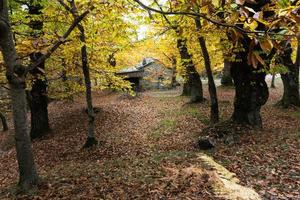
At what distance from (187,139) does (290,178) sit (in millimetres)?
5162

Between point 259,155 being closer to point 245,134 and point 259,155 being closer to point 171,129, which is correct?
point 245,134

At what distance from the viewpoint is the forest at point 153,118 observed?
5305 mm

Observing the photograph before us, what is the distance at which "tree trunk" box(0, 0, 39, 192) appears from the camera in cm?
613

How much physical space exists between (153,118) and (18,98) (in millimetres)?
11922

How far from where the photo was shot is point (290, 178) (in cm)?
680

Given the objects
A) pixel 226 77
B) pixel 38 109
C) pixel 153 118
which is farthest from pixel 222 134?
pixel 226 77

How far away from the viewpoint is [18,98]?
20.6 feet

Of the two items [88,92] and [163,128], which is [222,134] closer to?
[163,128]

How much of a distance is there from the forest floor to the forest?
0.14 ft

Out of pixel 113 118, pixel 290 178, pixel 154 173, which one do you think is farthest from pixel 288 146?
pixel 113 118

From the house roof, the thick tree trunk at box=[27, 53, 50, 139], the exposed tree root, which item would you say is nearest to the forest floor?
the exposed tree root

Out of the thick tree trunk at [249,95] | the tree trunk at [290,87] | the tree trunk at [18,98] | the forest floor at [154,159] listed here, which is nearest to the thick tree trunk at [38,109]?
the forest floor at [154,159]

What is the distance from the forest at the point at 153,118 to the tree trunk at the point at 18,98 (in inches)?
0.9

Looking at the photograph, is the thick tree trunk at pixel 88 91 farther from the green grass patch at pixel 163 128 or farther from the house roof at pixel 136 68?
the house roof at pixel 136 68
